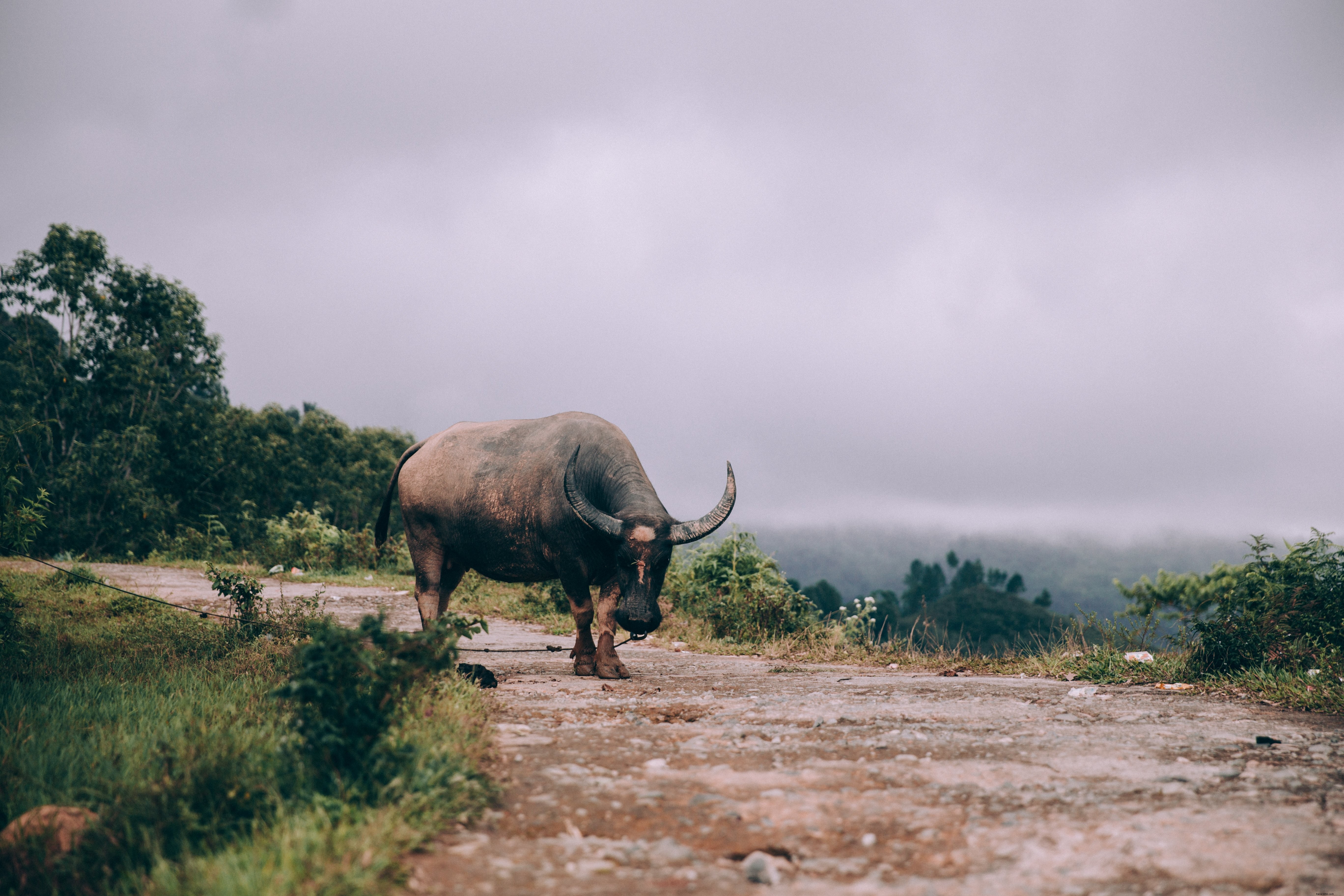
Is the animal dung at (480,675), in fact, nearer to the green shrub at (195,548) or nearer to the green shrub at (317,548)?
the green shrub at (317,548)

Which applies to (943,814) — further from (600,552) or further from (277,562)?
(277,562)

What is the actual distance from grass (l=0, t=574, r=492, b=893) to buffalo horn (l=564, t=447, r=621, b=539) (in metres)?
1.95

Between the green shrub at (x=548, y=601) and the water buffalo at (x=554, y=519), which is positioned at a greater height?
the water buffalo at (x=554, y=519)

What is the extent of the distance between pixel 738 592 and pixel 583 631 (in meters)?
4.61

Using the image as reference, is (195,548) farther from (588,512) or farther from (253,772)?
(253,772)

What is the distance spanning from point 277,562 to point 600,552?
13.9m

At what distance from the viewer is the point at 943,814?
3184 millimetres

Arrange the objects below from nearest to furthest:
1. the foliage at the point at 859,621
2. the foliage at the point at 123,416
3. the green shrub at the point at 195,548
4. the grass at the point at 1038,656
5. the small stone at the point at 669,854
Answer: the small stone at the point at 669,854 < the grass at the point at 1038,656 < the foliage at the point at 859,621 < the green shrub at the point at 195,548 < the foliage at the point at 123,416

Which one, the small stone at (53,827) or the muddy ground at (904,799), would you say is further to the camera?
the small stone at (53,827)

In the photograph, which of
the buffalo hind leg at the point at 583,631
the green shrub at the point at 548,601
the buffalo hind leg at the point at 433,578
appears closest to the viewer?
the buffalo hind leg at the point at 583,631

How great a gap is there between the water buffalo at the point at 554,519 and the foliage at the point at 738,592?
3880mm

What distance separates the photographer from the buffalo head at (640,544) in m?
6.33

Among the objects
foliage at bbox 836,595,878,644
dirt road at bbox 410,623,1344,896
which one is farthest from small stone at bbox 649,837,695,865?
foliage at bbox 836,595,878,644

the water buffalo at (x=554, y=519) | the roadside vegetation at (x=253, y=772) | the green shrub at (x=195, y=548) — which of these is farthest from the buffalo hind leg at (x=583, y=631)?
the green shrub at (x=195, y=548)
